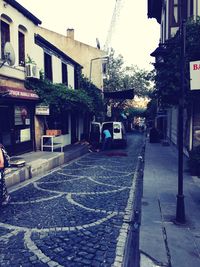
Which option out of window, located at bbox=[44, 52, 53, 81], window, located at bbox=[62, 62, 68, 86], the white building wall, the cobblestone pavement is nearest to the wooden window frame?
window, located at bbox=[62, 62, 68, 86]

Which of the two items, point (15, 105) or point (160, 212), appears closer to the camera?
point (160, 212)

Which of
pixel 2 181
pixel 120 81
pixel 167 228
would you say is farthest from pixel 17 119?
pixel 120 81

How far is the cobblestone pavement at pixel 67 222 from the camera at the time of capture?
4211 millimetres

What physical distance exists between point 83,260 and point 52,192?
3.99 metres

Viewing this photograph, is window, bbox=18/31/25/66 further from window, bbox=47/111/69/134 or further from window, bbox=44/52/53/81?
window, bbox=47/111/69/134

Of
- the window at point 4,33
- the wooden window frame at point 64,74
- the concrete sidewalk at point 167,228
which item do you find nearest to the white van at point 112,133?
the wooden window frame at point 64,74

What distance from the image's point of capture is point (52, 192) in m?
7.92

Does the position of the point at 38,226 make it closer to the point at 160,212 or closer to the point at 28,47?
the point at 160,212

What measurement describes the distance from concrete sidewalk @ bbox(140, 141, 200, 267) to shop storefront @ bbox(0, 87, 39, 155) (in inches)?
257

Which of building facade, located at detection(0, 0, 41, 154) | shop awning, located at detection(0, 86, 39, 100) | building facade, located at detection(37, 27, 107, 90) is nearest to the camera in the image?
shop awning, located at detection(0, 86, 39, 100)

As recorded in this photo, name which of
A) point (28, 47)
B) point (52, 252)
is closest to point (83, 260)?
point (52, 252)

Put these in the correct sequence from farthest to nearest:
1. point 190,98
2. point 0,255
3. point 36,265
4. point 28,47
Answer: point 28,47 → point 190,98 → point 0,255 → point 36,265

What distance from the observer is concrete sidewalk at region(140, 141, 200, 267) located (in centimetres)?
417

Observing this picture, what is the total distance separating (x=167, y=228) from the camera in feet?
17.2
